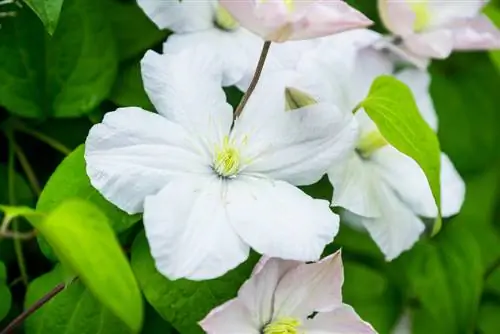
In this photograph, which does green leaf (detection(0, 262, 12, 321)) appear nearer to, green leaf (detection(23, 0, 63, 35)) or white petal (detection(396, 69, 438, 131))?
green leaf (detection(23, 0, 63, 35))

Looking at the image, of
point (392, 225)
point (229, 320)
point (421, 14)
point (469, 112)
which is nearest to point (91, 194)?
point (229, 320)

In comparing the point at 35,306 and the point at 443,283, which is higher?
the point at 35,306

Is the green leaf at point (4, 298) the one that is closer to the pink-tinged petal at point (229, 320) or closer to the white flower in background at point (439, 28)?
the pink-tinged petal at point (229, 320)

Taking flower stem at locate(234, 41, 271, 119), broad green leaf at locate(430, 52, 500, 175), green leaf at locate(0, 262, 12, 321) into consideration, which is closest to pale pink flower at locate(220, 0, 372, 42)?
flower stem at locate(234, 41, 271, 119)

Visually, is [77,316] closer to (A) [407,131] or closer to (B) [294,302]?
(B) [294,302]

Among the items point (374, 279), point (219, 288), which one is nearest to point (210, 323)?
point (219, 288)

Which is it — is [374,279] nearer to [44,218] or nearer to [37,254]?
[37,254]

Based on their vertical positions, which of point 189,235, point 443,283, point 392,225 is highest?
point 189,235
